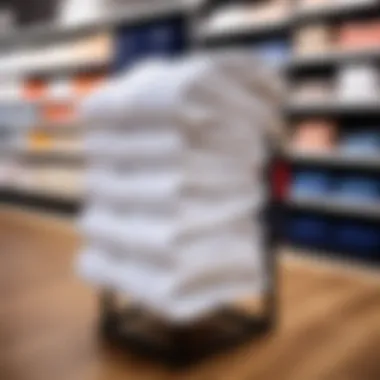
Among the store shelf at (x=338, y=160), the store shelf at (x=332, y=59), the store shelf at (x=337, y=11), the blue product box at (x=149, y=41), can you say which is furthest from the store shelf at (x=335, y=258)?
the blue product box at (x=149, y=41)

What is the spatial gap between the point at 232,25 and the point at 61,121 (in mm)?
1925

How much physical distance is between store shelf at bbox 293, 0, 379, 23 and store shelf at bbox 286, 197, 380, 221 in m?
1.03

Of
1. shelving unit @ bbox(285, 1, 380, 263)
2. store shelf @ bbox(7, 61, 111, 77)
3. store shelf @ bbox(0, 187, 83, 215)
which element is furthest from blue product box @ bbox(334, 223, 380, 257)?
store shelf @ bbox(7, 61, 111, 77)

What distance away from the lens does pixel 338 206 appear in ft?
10.9

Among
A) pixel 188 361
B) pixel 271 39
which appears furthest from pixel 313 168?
pixel 188 361

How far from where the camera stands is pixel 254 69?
2.06 meters

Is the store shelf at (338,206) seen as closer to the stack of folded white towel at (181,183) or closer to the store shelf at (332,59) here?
the store shelf at (332,59)

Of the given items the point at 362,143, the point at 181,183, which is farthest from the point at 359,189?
the point at 181,183

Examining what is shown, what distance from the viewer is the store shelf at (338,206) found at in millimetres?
3193

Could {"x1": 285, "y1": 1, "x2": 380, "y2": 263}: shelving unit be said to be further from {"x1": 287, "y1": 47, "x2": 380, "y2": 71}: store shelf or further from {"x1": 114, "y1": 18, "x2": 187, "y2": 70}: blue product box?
{"x1": 114, "y1": 18, "x2": 187, "y2": 70}: blue product box

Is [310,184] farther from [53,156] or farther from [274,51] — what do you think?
[53,156]

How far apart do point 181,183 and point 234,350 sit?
636mm

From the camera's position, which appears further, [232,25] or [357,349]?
[232,25]

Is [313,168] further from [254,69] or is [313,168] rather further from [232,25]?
[254,69]
